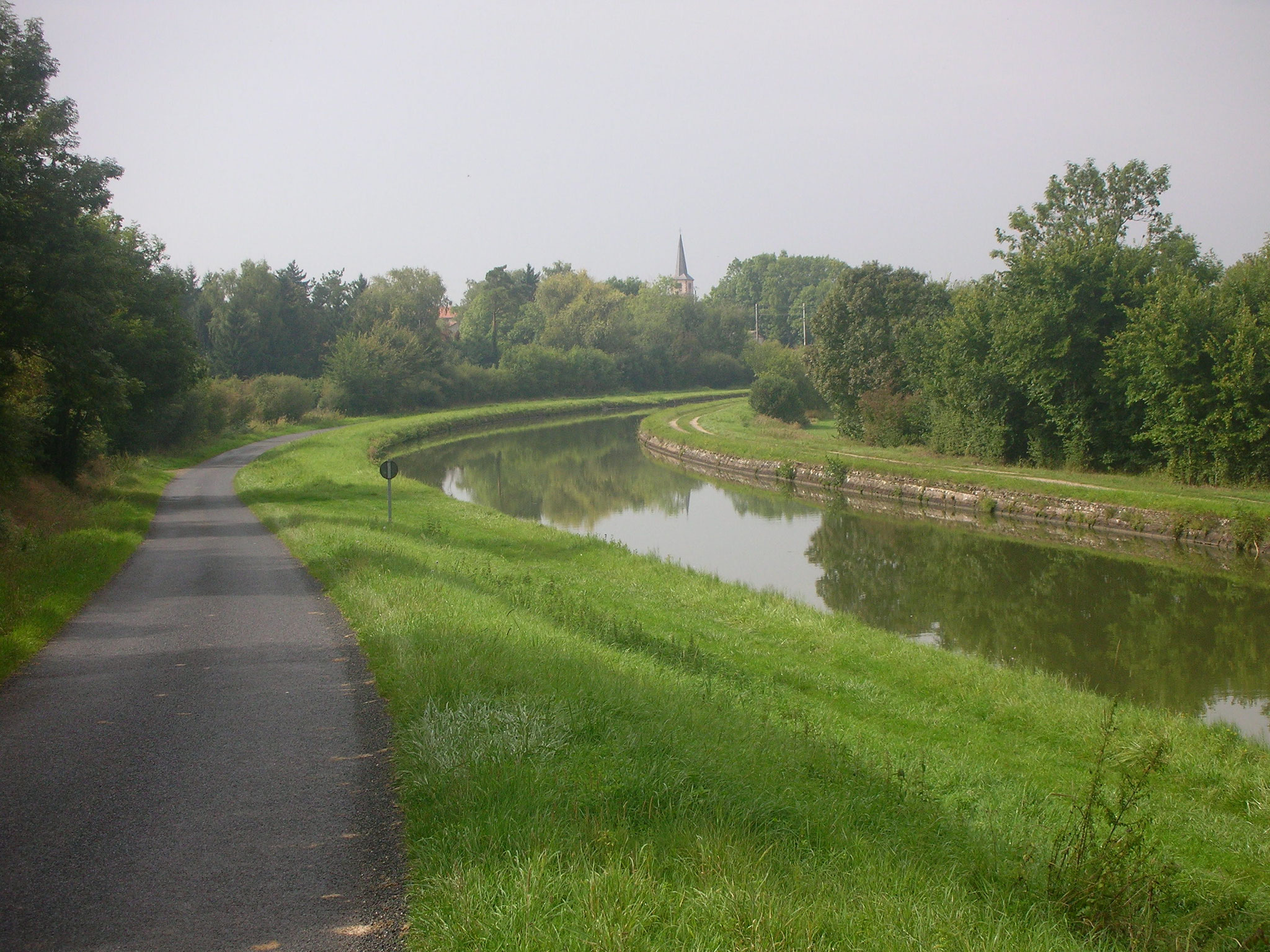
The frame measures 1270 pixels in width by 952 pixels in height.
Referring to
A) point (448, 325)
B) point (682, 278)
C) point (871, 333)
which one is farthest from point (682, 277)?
point (871, 333)

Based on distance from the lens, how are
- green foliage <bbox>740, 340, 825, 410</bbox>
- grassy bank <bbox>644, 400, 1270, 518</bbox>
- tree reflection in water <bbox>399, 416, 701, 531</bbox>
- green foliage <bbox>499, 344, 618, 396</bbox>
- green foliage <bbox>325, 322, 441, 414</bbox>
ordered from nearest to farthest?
grassy bank <bbox>644, 400, 1270, 518</bbox> → tree reflection in water <bbox>399, 416, 701, 531</bbox> → green foliage <bbox>740, 340, 825, 410</bbox> → green foliage <bbox>325, 322, 441, 414</bbox> → green foliage <bbox>499, 344, 618, 396</bbox>

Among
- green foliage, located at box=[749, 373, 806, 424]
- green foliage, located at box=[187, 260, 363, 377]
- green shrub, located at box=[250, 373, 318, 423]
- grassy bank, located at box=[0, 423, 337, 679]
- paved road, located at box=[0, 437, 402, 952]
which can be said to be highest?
green foliage, located at box=[187, 260, 363, 377]

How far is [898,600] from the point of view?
61.7 ft

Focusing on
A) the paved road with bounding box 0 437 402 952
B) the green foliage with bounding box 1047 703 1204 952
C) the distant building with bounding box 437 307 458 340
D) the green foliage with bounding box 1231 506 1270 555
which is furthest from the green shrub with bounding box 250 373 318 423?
the green foliage with bounding box 1047 703 1204 952

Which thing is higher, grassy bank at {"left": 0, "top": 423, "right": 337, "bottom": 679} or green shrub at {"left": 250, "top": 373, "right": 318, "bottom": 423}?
green shrub at {"left": 250, "top": 373, "right": 318, "bottom": 423}

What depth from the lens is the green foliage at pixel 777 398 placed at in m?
56.7

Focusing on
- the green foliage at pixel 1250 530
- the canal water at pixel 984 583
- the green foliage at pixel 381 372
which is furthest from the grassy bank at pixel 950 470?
the green foliage at pixel 381 372

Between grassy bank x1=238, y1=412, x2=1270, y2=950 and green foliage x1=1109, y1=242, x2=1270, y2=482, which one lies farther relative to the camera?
green foliage x1=1109, y1=242, x2=1270, y2=482

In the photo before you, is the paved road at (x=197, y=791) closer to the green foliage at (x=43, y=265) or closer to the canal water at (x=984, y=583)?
the green foliage at (x=43, y=265)

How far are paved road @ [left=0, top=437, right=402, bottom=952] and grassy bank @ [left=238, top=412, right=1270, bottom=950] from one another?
37 cm

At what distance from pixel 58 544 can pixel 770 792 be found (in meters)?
14.4

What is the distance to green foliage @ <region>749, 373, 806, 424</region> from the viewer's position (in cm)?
5666

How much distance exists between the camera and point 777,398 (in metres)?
56.8

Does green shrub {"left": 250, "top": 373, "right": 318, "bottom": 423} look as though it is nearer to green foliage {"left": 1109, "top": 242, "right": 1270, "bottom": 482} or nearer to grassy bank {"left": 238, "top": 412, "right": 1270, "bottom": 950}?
grassy bank {"left": 238, "top": 412, "right": 1270, "bottom": 950}
